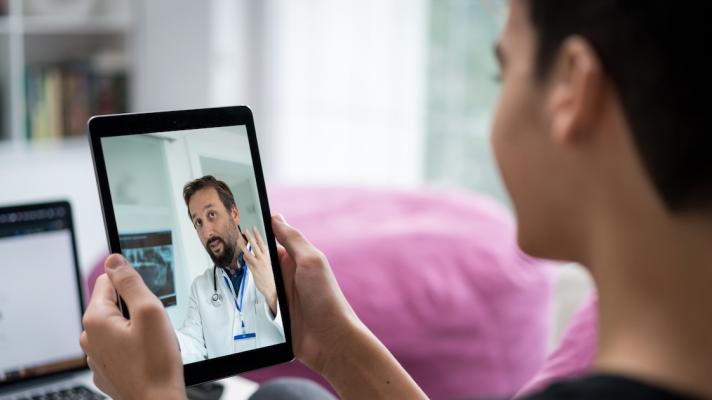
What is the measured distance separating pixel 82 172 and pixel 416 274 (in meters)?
1.89

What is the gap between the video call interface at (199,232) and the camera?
940mm

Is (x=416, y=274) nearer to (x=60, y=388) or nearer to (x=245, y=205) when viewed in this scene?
(x=60, y=388)

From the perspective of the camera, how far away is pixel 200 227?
97 cm

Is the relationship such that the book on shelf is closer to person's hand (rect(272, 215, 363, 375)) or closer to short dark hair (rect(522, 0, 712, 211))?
person's hand (rect(272, 215, 363, 375))

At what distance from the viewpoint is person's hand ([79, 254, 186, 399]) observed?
864 mm

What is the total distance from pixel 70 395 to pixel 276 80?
2885 millimetres

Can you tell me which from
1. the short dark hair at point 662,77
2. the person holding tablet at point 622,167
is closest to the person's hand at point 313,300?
the person holding tablet at point 622,167

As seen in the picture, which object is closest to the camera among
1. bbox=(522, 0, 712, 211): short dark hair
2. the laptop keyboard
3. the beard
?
bbox=(522, 0, 712, 211): short dark hair

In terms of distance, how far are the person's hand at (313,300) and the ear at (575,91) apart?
43 cm

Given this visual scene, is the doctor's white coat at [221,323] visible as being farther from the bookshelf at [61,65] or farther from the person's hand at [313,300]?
the bookshelf at [61,65]

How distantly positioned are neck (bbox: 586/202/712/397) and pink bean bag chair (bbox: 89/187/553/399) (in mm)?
1315

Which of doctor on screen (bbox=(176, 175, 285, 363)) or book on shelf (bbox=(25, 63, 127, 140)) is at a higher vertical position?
doctor on screen (bbox=(176, 175, 285, 363))

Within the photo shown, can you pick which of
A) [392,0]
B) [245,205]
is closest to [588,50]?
[245,205]

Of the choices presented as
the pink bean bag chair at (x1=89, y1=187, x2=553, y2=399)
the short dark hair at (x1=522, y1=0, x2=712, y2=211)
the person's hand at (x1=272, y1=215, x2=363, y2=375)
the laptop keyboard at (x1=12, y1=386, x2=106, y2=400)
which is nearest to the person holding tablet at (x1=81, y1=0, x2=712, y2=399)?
the short dark hair at (x1=522, y1=0, x2=712, y2=211)
